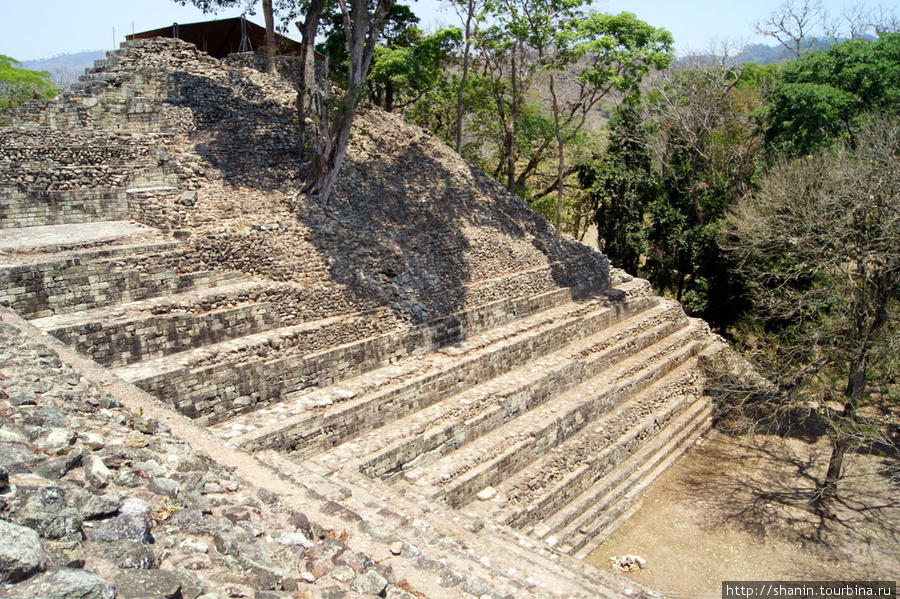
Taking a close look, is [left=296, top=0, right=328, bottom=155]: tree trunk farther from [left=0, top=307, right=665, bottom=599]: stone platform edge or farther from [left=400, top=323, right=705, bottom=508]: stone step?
[left=0, top=307, right=665, bottom=599]: stone platform edge

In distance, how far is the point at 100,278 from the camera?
8648mm

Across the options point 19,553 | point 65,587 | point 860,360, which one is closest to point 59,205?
point 19,553

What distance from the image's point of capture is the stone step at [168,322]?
781 cm

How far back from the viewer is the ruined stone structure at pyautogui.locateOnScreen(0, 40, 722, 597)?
26.4 ft

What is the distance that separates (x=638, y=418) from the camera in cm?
1311

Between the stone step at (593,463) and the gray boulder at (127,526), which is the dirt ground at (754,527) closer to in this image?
the stone step at (593,463)

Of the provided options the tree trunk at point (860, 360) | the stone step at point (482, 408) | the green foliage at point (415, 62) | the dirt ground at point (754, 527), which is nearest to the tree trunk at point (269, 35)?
the green foliage at point (415, 62)

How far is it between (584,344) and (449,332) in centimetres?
371

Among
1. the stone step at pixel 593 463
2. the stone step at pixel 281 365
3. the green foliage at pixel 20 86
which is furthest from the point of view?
the green foliage at pixel 20 86

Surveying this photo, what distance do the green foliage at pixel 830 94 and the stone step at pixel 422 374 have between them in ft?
27.0

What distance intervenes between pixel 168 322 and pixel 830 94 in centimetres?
1846

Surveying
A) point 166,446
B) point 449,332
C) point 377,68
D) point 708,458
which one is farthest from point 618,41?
point 166,446

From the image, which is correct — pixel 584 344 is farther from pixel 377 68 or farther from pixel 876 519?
pixel 377 68

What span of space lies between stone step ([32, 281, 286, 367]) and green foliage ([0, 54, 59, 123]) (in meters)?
9.11
